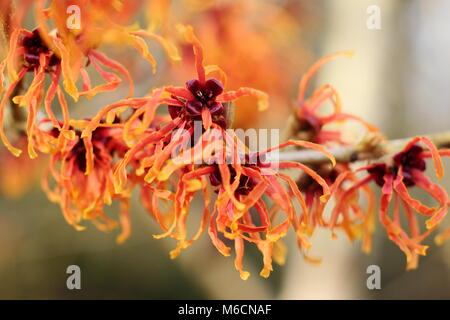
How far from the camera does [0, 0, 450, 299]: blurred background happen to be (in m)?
2.37

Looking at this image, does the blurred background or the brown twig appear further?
the blurred background

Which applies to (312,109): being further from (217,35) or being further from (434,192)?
(217,35)

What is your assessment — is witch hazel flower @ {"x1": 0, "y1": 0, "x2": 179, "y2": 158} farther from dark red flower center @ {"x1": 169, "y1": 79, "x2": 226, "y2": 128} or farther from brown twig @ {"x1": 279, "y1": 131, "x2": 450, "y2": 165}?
brown twig @ {"x1": 279, "y1": 131, "x2": 450, "y2": 165}

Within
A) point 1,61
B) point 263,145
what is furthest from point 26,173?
point 263,145

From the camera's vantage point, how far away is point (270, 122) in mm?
2990

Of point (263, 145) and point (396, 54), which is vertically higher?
point (396, 54)

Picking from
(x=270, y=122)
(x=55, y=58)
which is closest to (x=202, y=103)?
(x=55, y=58)

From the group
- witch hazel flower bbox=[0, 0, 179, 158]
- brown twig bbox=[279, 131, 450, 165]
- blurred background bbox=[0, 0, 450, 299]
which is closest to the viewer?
witch hazel flower bbox=[0, 0, 179, 158]

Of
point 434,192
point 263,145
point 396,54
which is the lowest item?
point 434,192

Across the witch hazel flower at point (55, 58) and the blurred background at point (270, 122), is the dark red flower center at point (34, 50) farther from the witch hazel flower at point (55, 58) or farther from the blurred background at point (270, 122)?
the blurred background at point (270, 122)

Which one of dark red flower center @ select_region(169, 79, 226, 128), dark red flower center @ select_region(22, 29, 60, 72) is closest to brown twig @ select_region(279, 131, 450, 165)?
dark red flower center @ select_region(169, 79, 226, 128)

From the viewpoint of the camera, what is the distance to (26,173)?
7.75 feet
